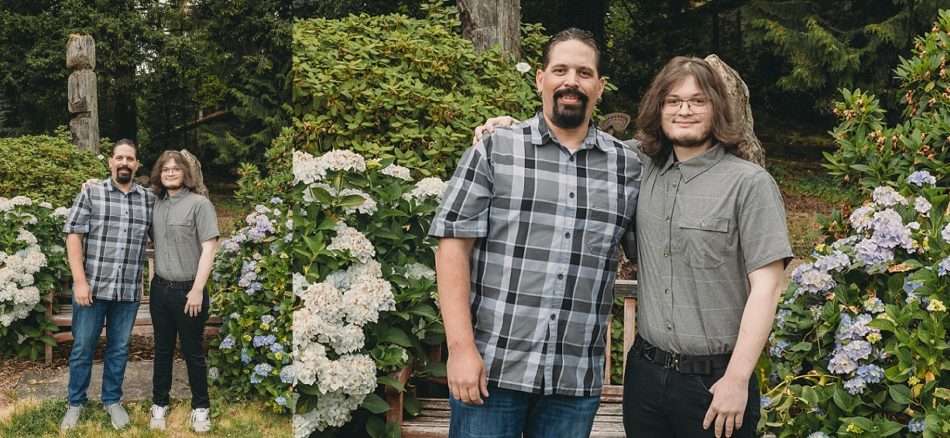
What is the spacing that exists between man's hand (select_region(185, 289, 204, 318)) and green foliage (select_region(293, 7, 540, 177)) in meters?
0.97

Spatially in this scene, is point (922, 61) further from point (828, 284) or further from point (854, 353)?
point (854, 353)

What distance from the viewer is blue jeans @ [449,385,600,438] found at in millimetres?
2293

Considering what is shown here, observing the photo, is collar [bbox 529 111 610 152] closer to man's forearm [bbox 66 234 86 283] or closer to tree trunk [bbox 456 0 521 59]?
man's forearm [bbox 66 234 86 283]

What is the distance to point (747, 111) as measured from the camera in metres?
4.51

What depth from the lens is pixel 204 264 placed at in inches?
181

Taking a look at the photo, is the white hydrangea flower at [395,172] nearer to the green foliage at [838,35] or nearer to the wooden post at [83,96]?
the wooden post at [83,96]

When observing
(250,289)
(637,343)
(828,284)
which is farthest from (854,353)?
(250,289)

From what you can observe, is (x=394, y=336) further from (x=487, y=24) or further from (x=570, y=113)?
(x=487, y=24)

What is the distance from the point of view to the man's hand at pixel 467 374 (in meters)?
2.20

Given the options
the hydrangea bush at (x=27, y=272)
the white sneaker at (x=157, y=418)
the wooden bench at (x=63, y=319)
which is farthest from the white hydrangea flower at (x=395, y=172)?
the hydrangea bush at (x=27, y=272)

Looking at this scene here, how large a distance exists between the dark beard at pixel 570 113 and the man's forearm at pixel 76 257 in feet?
11.4

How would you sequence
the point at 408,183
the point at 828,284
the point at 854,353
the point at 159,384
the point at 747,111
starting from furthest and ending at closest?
the point at 159,384
the point at 747,111
the point at 408,183
the point at 828,284
the point at 854,353

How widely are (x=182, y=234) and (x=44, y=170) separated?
194 inches

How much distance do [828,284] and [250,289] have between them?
3343 mm
